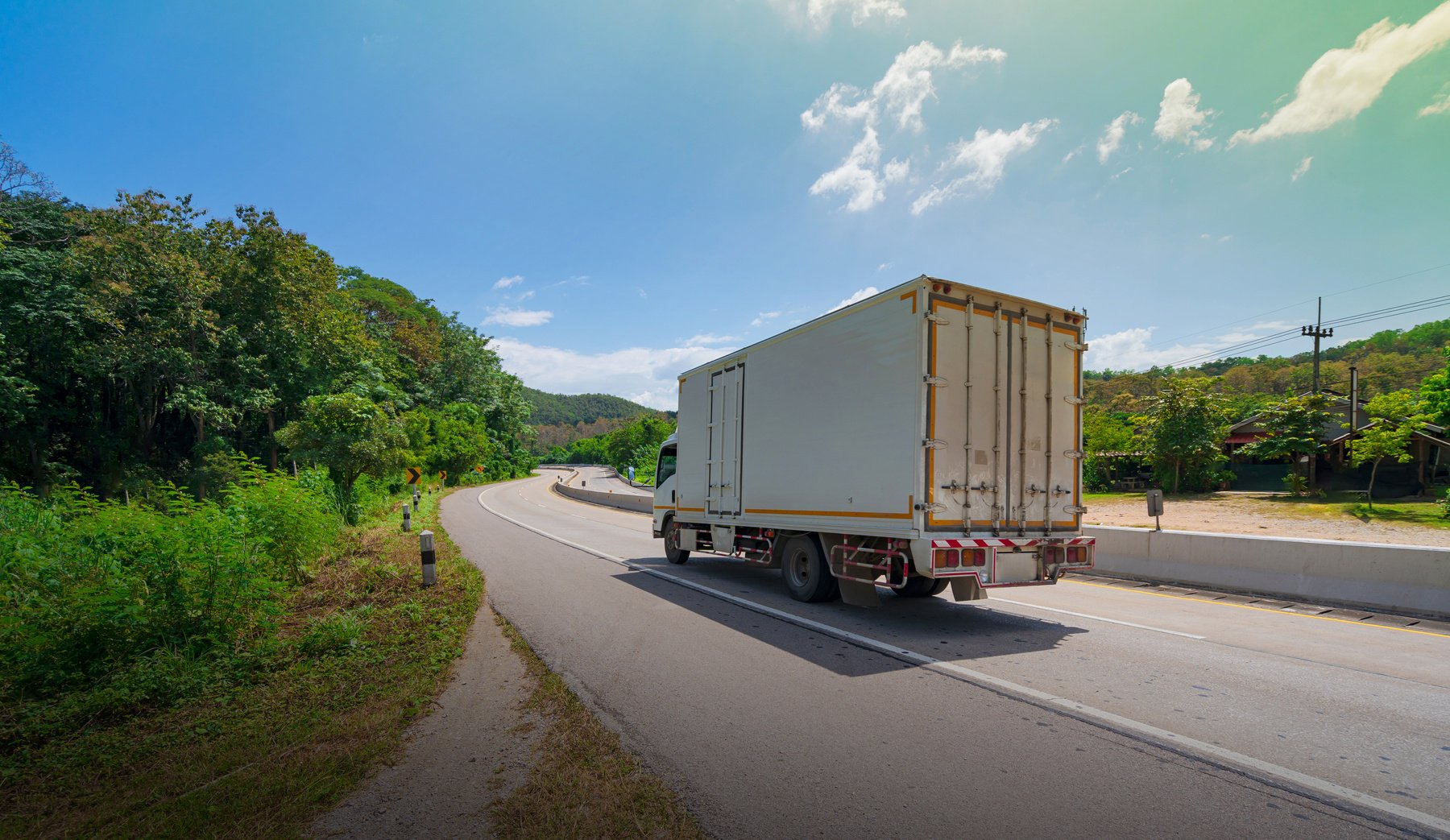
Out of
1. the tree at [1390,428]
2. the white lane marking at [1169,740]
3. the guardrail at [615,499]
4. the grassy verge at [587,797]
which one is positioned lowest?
the guardrail at [615,499]

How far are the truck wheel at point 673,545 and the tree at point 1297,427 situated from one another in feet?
109

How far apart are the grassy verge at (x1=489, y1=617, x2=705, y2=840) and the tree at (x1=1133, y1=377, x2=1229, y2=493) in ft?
130

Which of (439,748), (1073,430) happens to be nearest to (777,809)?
(439,748)

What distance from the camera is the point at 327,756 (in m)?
4.04

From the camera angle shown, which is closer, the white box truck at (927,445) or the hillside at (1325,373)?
the white box truck at (927,445)

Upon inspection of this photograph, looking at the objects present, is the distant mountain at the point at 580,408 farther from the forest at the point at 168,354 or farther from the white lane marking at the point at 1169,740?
the white lane marking at the point at 1169,740

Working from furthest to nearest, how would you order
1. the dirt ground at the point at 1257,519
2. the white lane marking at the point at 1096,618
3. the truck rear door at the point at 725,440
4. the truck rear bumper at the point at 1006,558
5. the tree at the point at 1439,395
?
the tree at the point at 1439,395 < the dirt ground at the point at 1257,519 < the truck rear door at the point at 725,440 < the white lane marking at the point at 1096,618 < the truck rear bumper at the point at 1006,558

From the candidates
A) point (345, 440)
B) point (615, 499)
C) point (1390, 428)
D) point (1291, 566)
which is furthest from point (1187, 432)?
point (345, 440)

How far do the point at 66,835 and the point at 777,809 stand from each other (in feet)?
11.5

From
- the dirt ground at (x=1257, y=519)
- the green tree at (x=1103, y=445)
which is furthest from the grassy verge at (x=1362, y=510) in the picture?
the green tree at (x=1103, y=445)

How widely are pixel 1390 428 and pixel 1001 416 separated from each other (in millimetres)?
30155

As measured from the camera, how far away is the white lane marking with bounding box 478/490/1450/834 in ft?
11.1

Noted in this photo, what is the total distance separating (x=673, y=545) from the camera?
13219mm

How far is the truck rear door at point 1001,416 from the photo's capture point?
7.20 metres
